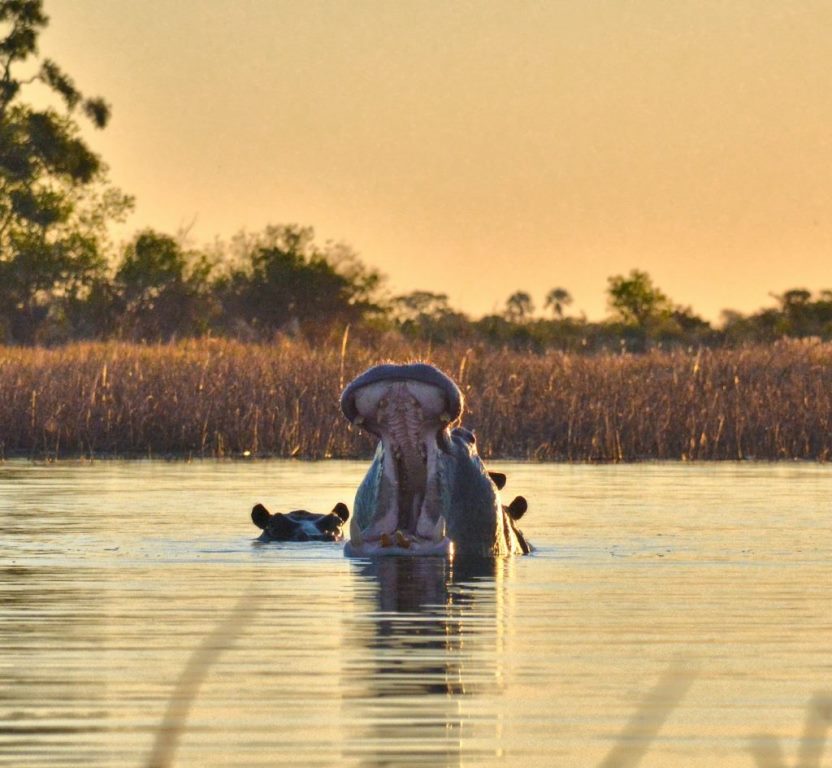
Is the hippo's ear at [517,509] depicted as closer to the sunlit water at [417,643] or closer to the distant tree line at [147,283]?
the sunlit water at [417,643]

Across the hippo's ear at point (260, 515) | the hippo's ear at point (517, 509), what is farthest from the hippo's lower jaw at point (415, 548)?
the hippo's ear at point (260, 515)

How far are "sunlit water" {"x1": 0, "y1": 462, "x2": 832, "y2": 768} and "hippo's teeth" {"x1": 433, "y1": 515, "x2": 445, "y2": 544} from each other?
172 millimetres

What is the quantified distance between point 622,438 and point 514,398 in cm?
146

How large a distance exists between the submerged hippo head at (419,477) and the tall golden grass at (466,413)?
12.8 m

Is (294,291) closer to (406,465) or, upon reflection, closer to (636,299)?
(636,299)

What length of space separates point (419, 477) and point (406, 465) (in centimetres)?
10

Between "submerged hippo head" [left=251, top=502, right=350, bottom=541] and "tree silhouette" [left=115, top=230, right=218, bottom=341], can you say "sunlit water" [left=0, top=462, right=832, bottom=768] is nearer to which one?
"submerged hippo head" [left=251, top=502, right=350, bottom=541]

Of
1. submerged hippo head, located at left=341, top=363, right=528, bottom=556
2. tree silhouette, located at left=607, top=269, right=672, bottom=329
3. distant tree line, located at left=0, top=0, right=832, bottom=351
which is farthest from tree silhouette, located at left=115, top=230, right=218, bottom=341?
submerged hippo head, located at left=341, top=363, right=528, bottom=556

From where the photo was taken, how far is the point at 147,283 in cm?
6000

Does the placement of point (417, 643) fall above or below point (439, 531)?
below

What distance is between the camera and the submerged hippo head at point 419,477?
10117 millimetres

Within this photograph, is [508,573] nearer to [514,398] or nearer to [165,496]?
[165,496]

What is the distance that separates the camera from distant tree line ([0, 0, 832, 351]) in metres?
52.7

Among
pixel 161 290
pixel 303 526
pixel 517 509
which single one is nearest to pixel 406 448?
pixel 517 509
